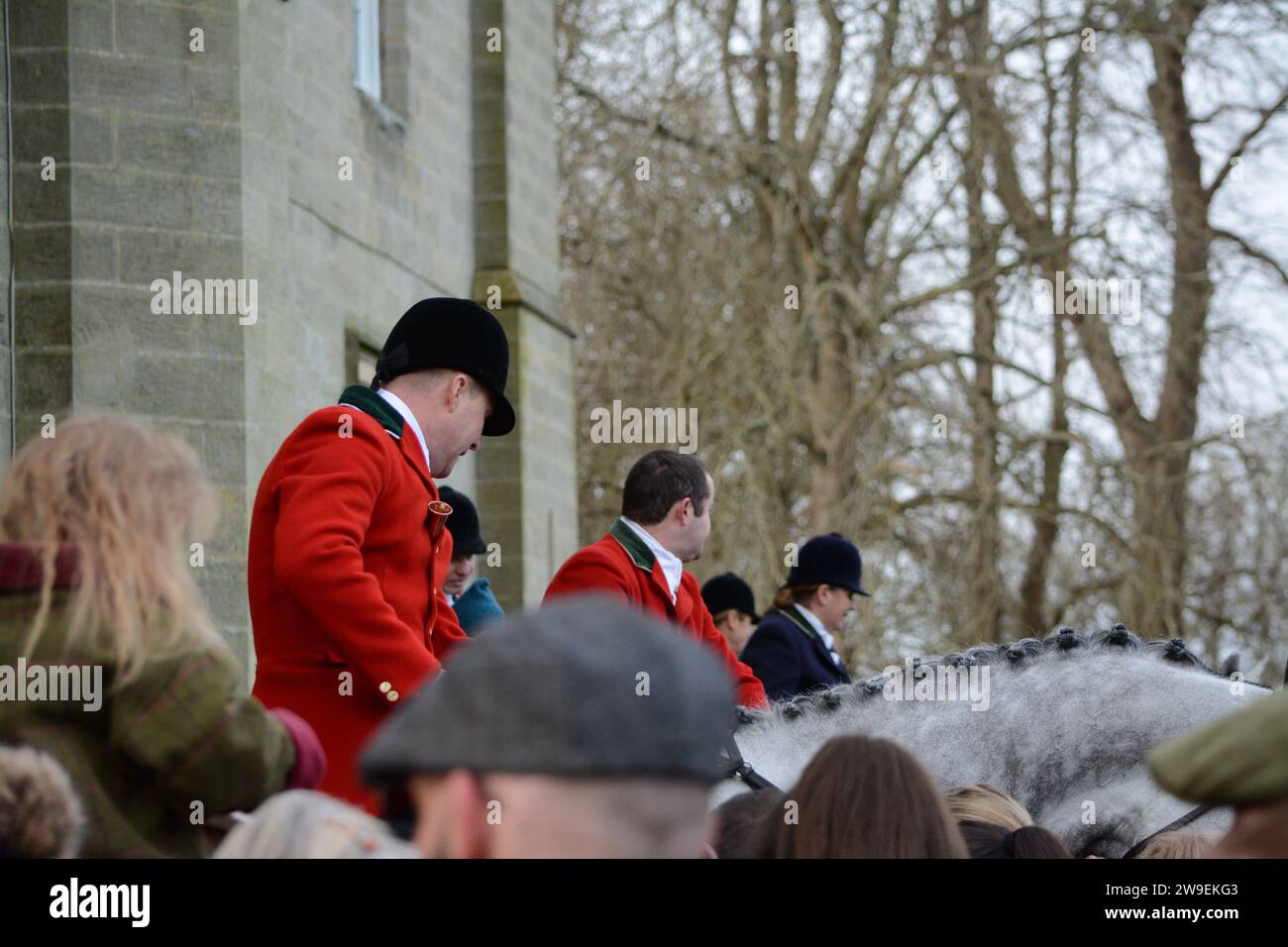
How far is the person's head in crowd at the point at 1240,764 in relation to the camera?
7.14 ft

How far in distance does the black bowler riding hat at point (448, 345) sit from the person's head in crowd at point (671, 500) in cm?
103

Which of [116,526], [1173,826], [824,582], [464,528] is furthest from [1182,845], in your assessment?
[464,528]

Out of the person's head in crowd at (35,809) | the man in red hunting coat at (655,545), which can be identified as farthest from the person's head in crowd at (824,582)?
the person's head in crowd at (35,809)

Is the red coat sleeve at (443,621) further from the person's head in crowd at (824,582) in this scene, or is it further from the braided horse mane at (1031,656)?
the person's head in crowd at (824,582)

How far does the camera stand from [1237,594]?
15.4m

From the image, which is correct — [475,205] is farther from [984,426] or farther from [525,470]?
[984,426]

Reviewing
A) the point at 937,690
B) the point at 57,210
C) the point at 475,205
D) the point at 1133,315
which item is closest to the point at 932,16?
the point at 1133,315

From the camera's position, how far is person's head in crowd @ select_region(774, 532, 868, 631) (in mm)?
7488

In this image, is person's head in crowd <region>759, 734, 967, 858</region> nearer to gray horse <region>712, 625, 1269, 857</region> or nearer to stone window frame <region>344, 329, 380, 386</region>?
gray horse <region>712, 625, 1269, 857</region>

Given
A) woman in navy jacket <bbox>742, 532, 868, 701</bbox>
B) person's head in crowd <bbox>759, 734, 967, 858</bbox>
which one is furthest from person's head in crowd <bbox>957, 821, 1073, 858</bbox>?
woman in navy jacket <bbox>742, 532, 868, 701</bbox>

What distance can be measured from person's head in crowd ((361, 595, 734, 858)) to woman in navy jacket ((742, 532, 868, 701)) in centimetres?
512

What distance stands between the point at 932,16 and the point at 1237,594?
5.31 meters

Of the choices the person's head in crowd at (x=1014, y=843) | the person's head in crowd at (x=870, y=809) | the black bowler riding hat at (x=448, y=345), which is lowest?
the person's head in crowd at (x=1014, y=843)

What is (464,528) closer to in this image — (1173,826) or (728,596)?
(728,596)
